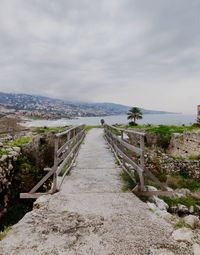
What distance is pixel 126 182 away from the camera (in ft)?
24.7

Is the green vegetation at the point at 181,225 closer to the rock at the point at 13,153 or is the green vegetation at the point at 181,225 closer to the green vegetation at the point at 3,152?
the green vegetation at the point at 3,152

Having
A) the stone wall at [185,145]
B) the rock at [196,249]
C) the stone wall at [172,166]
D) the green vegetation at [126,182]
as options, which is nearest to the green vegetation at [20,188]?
the green vegetation at [126,182]

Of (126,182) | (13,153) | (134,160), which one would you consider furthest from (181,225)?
(13,153)

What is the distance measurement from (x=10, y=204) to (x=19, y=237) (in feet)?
21.7

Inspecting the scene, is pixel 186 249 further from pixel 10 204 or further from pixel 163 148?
pixel 163 148

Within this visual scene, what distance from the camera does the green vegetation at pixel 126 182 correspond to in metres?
6.94

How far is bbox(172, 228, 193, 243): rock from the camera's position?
13.2 feet

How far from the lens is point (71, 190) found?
6773 mm

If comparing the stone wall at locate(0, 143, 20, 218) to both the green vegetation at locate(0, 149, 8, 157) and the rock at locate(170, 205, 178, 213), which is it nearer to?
the green vegetation at locate(0, 149, 8, 157)

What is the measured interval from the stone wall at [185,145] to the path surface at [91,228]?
14.2 meters

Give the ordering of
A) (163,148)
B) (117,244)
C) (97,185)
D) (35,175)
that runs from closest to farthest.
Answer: (117,244) → (97,185) → (35,175) → (163,148)

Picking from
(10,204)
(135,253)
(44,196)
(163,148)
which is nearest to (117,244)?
(135,253)

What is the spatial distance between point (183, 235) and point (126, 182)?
3.44m

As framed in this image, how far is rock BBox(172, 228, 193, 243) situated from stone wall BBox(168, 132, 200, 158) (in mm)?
15106
